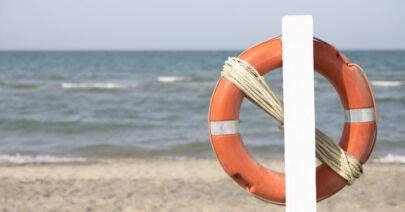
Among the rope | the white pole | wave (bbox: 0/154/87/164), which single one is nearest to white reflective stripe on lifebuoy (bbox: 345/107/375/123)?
the rope

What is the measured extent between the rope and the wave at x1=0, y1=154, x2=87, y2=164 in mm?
3583

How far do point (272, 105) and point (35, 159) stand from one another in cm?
397

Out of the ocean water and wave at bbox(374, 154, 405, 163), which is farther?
the ocean water

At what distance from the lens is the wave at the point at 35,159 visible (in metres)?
4.74

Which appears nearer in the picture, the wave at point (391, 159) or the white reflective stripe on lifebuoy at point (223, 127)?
the white reflective stripe on lifebuoy at point (223, 127)

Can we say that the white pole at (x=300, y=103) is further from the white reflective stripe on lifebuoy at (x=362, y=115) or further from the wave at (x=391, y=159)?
the wave at (x=391, y=159)

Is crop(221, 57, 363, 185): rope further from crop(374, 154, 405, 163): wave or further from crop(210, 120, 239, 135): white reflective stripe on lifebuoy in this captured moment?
crop(374, 154, 405, 163): wave

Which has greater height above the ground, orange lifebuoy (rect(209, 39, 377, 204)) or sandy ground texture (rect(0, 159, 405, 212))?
orange lifebuoy (rect(209, 39, 377, 204))

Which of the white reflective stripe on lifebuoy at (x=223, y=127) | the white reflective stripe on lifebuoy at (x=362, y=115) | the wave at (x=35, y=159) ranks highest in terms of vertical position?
the white reflective stripe on lifebuoy at (x=362, y=115)

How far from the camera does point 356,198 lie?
3.29 metres

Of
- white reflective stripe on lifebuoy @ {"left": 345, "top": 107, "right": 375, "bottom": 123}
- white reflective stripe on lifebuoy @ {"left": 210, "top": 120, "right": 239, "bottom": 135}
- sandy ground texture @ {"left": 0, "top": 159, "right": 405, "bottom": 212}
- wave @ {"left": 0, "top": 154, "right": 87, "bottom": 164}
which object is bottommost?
wave @ {"left": 0, "top": 154, "right": 87, "bottom": 164}

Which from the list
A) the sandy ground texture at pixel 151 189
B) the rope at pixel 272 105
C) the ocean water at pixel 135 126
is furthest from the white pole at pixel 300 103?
the ocean water at pixel 135 126

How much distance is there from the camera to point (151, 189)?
3.59 meters

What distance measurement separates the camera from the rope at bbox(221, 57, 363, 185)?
1.57 m
